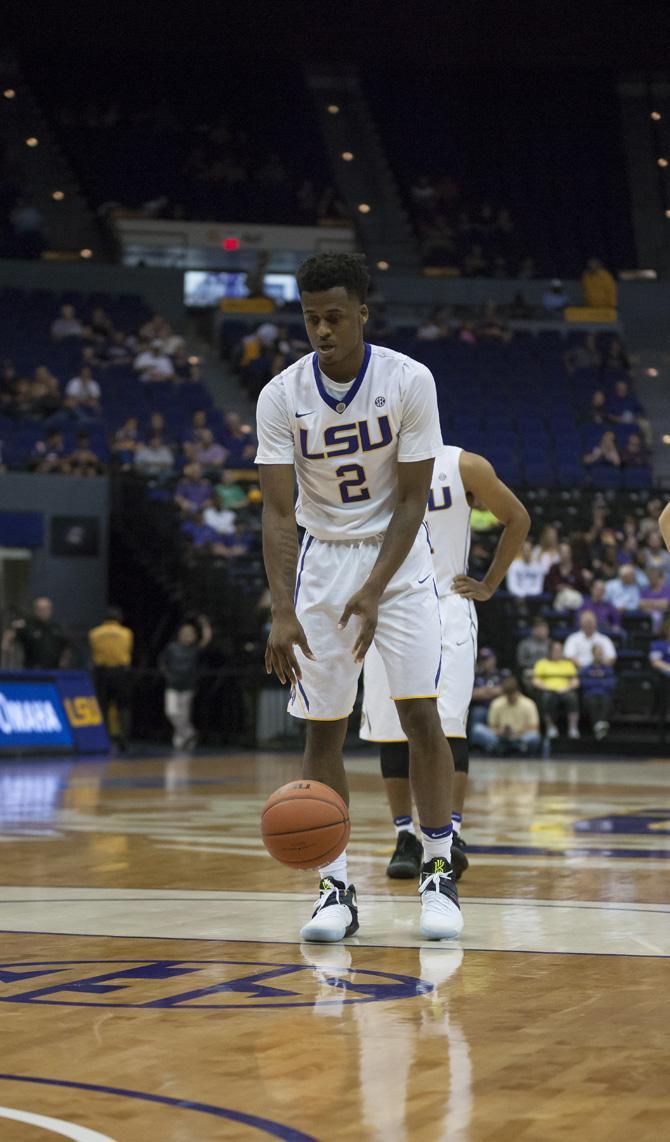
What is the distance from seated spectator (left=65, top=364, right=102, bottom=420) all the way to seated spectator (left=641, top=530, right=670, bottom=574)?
843 cm

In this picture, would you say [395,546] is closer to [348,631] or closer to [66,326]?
[348,631]

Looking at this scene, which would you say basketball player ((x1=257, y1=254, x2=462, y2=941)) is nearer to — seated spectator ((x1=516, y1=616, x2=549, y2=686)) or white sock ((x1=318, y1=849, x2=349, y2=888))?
white sock ((x1=318, y1=849, x2=349, y2=888))

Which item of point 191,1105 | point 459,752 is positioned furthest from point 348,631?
point 191,1105

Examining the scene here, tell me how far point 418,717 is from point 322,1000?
5.33ft

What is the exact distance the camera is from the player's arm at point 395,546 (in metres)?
5.74

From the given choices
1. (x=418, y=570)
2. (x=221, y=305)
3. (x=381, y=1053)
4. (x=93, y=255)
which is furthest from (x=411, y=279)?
(x=381, y=1053)

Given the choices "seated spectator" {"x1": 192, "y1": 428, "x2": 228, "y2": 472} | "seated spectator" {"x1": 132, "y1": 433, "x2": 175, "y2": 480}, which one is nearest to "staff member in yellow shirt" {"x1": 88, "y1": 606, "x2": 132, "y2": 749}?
"seated spectator" {"x1": 132, "y1": 433, "x2": 175, "y2": 480}

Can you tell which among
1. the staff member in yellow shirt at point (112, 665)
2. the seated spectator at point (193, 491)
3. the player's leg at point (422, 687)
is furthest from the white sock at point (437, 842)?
the seated spectator at point (193, 491)

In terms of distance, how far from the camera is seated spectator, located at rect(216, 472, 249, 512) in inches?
914

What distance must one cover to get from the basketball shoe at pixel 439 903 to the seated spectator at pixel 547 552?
53.1 feet

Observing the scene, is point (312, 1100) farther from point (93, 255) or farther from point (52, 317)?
point (93, 255)

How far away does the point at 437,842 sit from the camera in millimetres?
6004

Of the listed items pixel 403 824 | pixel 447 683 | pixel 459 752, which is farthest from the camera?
pixel 459 752

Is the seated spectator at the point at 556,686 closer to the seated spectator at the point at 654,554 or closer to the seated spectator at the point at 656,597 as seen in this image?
the seated spectator at the point at 656,597
